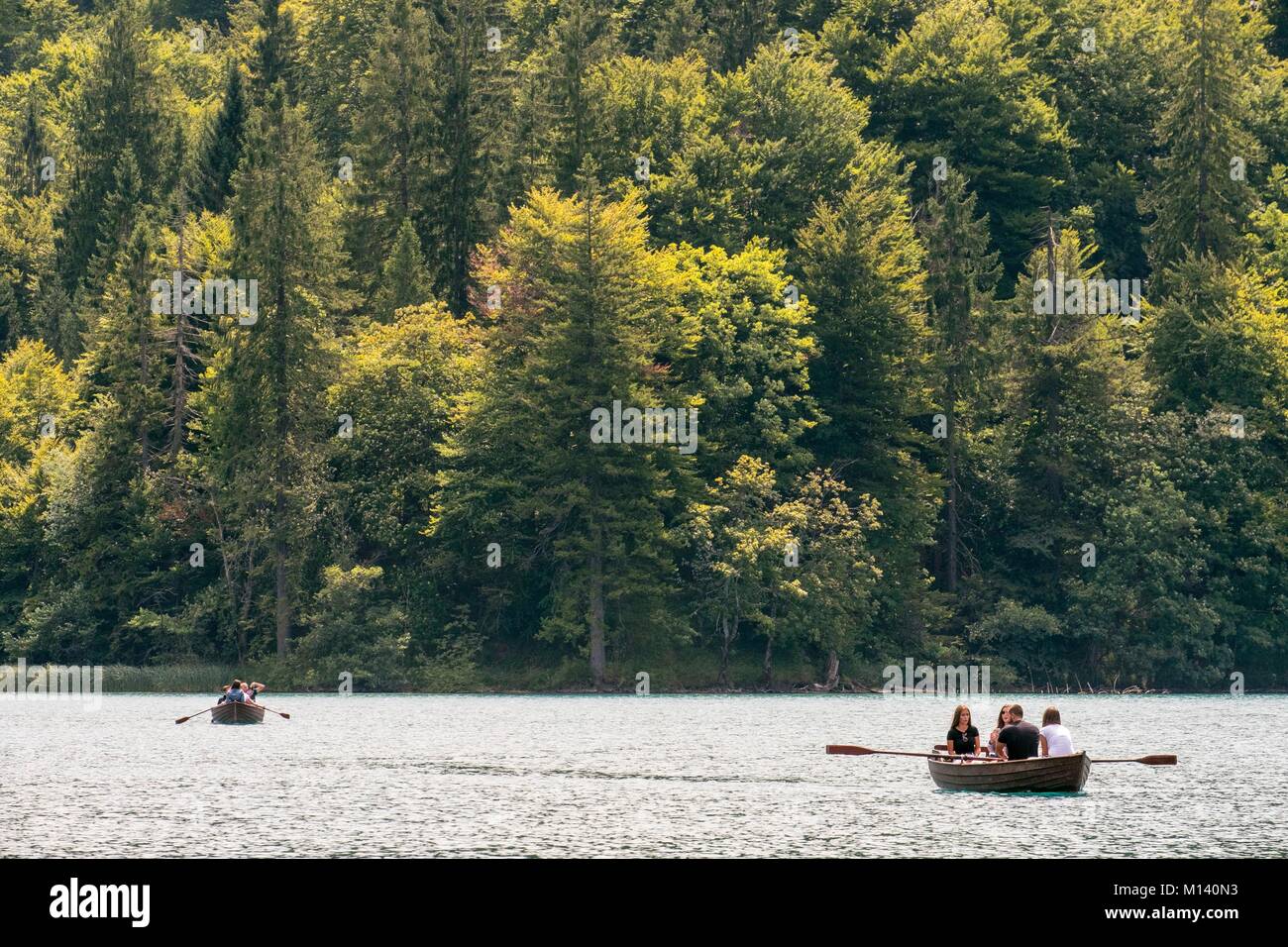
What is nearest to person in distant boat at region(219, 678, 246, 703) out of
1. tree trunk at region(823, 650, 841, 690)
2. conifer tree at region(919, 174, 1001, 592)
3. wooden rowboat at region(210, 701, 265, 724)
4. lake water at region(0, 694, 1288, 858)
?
wooden rowboat at region(210, 701, 265, 724)

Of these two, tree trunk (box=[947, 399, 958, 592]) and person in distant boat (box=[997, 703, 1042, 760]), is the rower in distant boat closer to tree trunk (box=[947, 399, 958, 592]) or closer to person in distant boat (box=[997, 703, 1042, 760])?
person in distant boat (box=[997, 703, 1042, 760])

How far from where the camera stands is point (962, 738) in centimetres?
4525

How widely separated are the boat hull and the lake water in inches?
17.7

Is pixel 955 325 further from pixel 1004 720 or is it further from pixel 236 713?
pixel 1004 720

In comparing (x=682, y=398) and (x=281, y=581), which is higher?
(x=682, y=398)

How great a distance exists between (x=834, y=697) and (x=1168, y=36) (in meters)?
49.5

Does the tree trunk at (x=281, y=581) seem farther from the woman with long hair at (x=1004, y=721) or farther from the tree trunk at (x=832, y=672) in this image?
the woman with long hair at (x=1004, y=721)

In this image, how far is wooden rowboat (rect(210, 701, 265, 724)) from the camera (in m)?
70.6

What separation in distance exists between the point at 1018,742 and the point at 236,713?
35.1 metres

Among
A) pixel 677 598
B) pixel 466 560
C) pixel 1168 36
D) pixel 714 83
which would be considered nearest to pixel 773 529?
pixel 677 598

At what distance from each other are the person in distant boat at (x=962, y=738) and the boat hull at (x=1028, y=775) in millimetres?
841

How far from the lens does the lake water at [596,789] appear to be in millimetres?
37156

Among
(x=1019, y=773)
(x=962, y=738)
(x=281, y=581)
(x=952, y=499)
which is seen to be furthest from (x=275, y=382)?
(x=1019, y=773)
